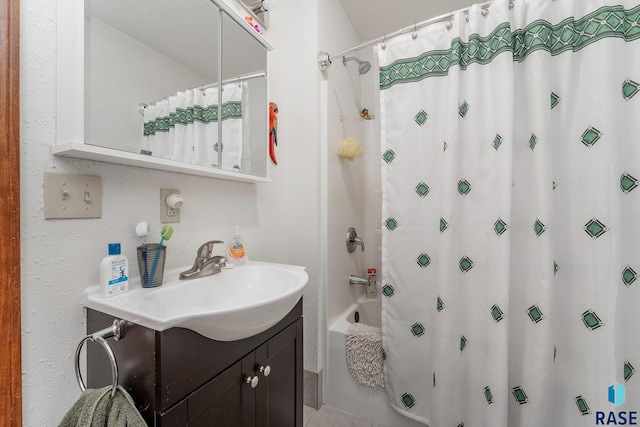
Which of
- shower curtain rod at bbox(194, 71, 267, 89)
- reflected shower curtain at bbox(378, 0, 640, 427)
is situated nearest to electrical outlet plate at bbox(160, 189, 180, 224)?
shower curtain rod at bbox(194, 71, 267, 89)

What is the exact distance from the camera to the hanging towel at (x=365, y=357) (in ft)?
3.89

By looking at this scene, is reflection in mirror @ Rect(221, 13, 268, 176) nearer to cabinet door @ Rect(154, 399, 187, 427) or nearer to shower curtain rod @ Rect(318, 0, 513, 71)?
shower curtain rod @ Rect(318, 0, 513, 71)

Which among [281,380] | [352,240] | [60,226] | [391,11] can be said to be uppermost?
[391,11]

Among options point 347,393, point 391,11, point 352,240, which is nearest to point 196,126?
point 352,240

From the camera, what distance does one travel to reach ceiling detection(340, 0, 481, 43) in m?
1.56

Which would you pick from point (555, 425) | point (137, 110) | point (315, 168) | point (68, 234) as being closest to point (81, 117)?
point (137, 110)

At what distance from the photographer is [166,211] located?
83 centimetres

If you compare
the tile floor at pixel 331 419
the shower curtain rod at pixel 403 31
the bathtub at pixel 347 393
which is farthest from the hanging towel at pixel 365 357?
the shower curtain rod at pixel 403 31

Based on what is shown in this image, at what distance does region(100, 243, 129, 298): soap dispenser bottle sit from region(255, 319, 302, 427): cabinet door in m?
0.42

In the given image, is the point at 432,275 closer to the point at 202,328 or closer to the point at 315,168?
the point at 315,168

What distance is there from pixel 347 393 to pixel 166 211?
1244 millimetres

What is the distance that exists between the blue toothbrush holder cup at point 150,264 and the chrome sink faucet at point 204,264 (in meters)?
0.10

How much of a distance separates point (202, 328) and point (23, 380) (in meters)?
0.41

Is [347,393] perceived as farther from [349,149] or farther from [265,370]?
[349,149]
